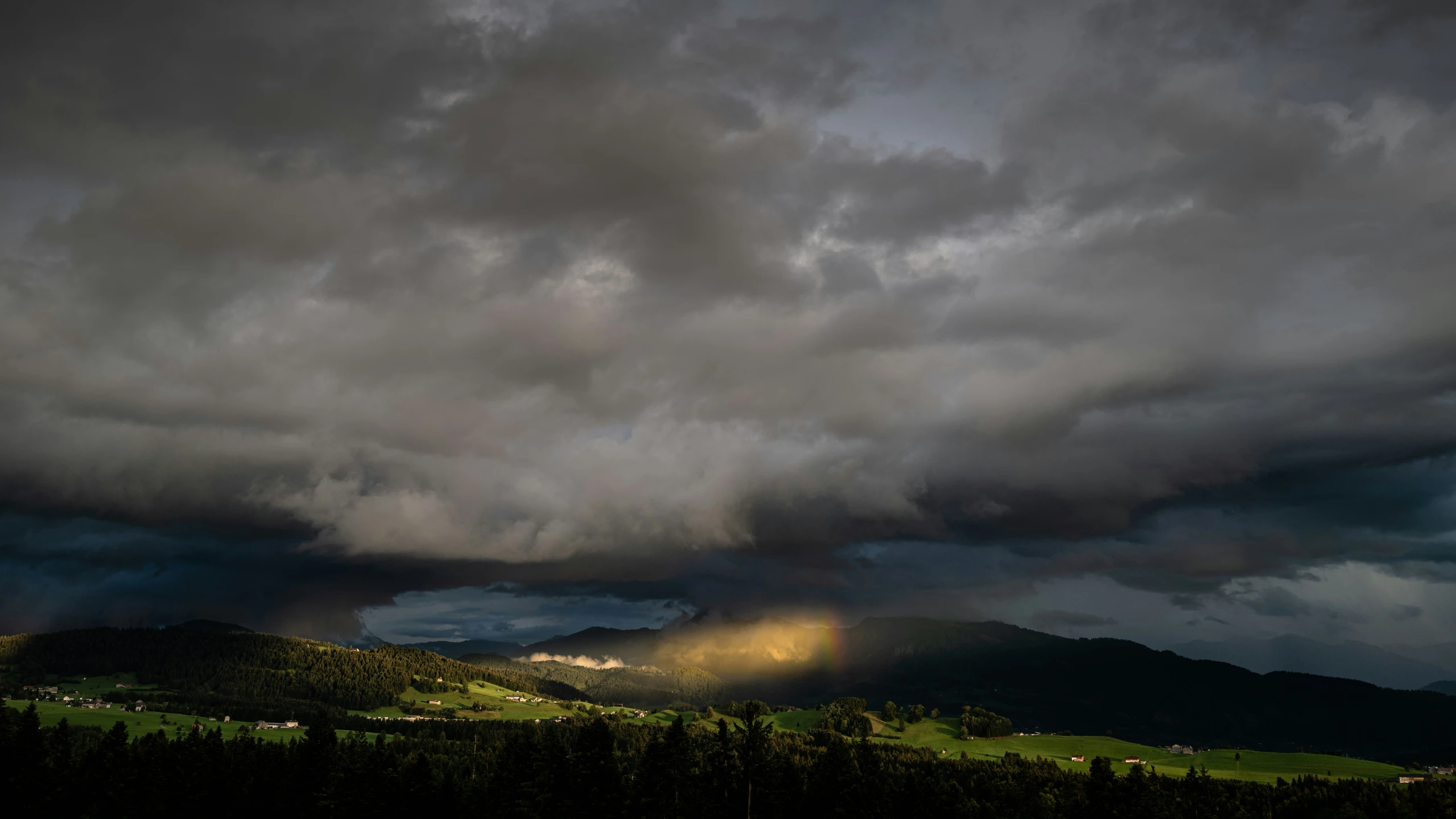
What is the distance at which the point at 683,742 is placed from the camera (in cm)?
14250

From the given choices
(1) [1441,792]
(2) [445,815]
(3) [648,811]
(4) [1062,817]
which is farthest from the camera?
(1) [1441,792]

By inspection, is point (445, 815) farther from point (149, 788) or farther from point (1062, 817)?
point (1062, 817)

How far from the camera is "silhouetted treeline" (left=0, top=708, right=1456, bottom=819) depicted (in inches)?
5059

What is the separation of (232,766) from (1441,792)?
226072 mm

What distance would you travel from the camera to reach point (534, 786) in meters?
133

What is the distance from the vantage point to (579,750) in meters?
135

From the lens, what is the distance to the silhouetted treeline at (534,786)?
128m

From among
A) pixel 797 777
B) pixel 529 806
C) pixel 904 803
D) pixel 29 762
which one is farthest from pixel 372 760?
pixel 904 803

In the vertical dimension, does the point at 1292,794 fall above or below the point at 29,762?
below

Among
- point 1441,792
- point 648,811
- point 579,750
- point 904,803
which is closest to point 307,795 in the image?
point 579,750

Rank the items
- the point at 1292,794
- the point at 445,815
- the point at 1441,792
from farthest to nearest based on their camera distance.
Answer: the point at 1292,794
the point at 1441,792
the point at 445,815

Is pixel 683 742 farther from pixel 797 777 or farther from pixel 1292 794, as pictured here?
pixel 1292 794

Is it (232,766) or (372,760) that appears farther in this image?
(232,766)

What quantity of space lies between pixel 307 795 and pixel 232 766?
90.0 feet
